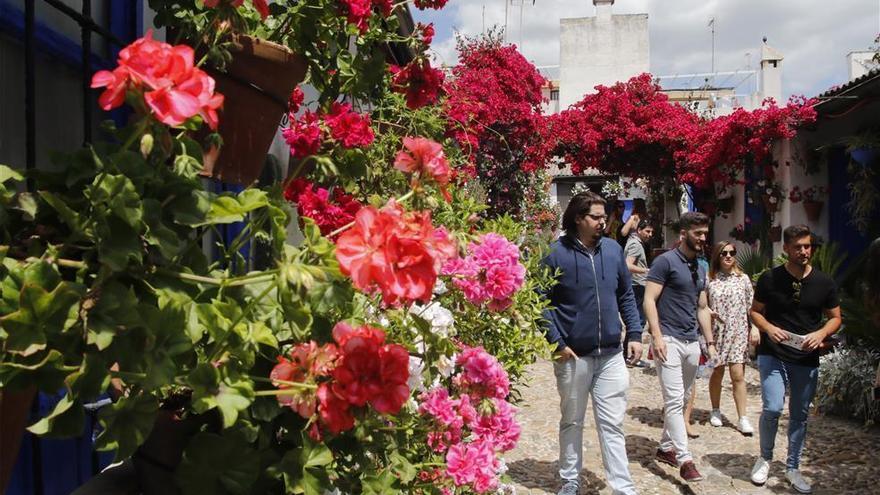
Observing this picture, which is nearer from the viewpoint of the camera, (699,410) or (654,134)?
(699,410)

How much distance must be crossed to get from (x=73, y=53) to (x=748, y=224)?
12.2 m

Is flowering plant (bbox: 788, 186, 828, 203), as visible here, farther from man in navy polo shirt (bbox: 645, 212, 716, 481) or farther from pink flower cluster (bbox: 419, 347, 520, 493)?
pink flower cluster (bbox: 419, 347, 520, 493)

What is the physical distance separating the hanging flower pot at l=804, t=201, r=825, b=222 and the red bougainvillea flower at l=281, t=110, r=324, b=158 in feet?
31.2

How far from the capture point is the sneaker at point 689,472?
554 cm

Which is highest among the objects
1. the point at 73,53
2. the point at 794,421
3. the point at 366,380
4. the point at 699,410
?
the point at 73,53

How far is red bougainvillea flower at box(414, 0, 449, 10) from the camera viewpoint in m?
2.82

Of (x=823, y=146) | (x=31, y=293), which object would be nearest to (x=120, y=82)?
(x=31, y=293)

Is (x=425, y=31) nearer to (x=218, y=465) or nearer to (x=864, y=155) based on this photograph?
(x=218, y=465)

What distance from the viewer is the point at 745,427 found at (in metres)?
6.73

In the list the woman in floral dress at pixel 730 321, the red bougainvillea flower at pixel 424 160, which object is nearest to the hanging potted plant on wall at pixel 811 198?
the woman in floral dress at pixel 730 321

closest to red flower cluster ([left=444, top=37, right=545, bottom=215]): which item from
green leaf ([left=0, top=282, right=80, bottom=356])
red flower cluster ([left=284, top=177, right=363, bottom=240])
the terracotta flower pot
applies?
red flower cluster ([left=284, top=177, right=363, bottom=240])

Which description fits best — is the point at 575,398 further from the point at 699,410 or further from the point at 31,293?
the point at 31,293

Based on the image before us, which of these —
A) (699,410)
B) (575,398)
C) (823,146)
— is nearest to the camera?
(575,398)

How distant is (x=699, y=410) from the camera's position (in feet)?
24.9
